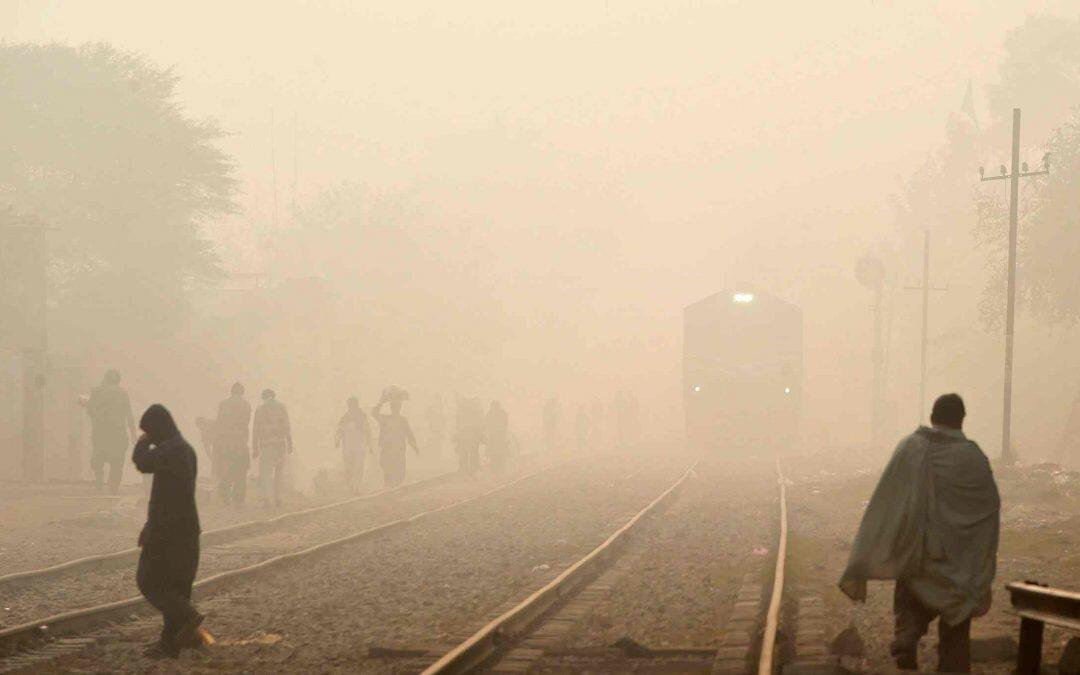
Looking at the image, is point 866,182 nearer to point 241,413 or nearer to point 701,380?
point 701,380

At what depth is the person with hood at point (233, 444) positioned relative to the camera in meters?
22.2

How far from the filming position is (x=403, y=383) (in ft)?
217

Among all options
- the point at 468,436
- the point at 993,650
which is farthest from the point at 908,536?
the point at 468,436

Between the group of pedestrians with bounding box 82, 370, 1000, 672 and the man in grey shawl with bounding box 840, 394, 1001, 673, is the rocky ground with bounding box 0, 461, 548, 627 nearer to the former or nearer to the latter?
the group of pedestrians with bounding box 82, 370, 1000, 672

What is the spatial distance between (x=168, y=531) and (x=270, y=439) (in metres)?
12.3

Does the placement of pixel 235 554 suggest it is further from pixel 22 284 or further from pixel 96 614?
pixel 22 284

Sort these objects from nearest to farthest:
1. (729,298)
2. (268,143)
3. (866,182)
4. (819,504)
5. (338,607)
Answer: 1. (338,607)
2. (819,504)
3. (729,298)
4. (268,143)
5. (866,182)

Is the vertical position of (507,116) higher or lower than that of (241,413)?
higher

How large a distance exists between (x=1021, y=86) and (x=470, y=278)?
30824mm

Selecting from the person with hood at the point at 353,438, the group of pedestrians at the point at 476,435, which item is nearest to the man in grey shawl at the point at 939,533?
the person with hood at the point at 353,438

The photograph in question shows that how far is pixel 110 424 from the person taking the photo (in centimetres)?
2320

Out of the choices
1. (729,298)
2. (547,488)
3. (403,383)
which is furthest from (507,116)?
(547,488)

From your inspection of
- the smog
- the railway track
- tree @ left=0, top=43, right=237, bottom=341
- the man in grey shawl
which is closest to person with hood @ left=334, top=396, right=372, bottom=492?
the smog

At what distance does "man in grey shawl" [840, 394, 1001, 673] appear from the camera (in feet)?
26.3
